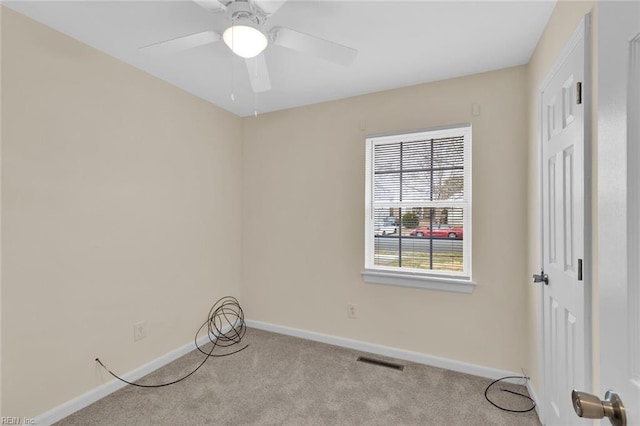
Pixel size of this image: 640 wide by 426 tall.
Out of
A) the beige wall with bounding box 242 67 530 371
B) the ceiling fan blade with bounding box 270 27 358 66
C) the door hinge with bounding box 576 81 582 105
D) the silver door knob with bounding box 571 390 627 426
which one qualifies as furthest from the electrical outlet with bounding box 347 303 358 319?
the silver door knob with bounding box 571 390 627 426

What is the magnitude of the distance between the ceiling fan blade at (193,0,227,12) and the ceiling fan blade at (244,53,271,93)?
0.33 m

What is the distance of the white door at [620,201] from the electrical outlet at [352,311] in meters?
2.34

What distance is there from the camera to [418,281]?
2.65 meters

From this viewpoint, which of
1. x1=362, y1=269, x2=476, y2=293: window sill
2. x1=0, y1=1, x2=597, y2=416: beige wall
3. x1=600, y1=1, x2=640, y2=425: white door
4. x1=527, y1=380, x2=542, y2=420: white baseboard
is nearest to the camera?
x1=600, y1=1, x2=640, y2=425: white door

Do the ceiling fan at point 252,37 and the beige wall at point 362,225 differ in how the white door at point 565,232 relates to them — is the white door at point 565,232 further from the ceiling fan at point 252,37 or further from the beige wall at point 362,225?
the ceiling fan at point 252,37

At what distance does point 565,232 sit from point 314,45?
1.54m

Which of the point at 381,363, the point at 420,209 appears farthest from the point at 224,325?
the point at 420,209

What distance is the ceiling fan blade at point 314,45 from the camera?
153 centimetres

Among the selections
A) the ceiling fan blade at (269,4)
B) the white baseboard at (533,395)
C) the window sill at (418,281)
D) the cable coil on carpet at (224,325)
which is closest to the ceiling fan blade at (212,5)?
the ceiling fan blade at (269,4)

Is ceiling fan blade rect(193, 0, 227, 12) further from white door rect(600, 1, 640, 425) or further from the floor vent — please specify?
the floor vent

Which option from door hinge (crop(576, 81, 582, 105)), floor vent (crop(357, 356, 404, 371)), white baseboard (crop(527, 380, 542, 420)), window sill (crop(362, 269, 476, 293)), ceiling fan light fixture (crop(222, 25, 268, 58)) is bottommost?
floor vent (crop(357, 356, 404, 371))

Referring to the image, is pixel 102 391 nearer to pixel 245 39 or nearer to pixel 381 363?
pixel 381 363

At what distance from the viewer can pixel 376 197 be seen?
2.94 m

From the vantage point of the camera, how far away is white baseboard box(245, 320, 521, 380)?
7.93 ft
